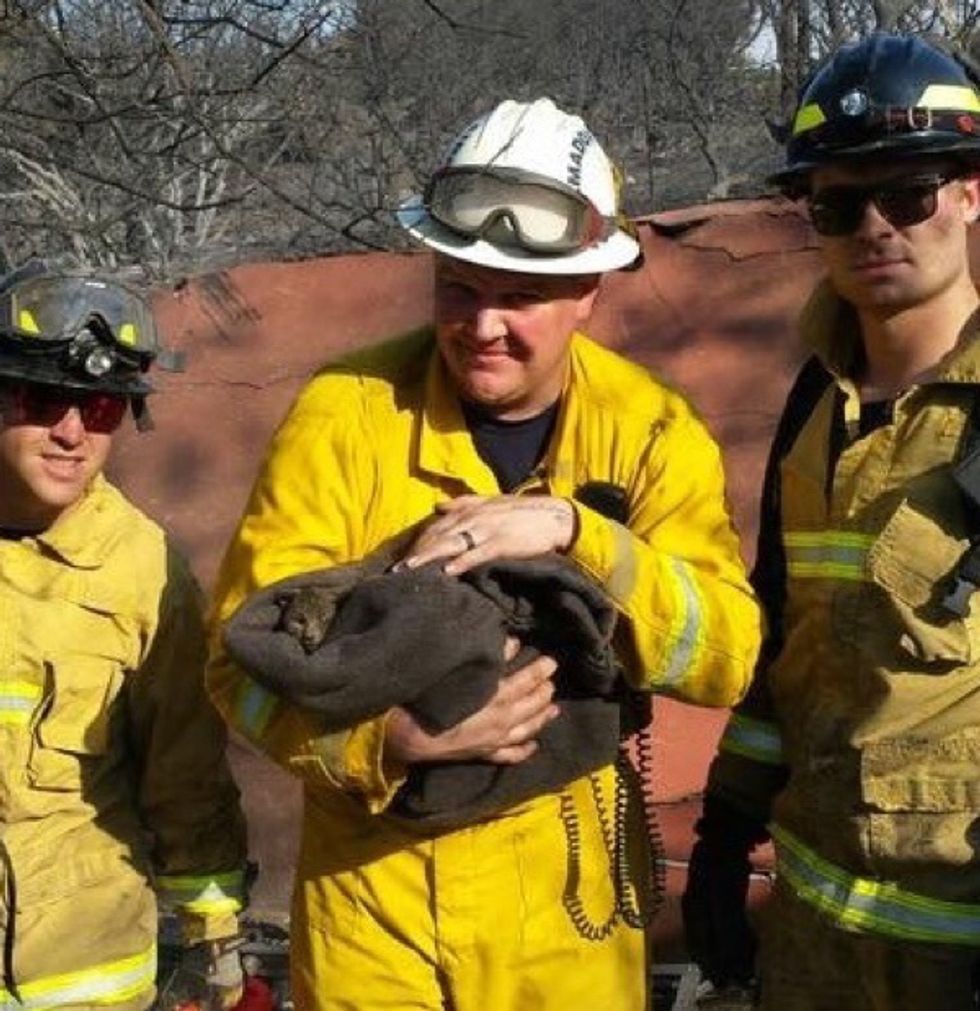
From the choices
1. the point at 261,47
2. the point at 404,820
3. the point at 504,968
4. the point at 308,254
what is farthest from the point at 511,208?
the point at 261,47

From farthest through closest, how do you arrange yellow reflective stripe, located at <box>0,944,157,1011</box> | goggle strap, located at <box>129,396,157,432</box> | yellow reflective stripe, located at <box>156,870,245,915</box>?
1. goggle strap, located at <box>129,396,157,432</box>
2. yellow reflective stripe, located at <box>156,870,245,915</box>
3. yellow reflective stripe, located at <box>0,944,157,1011</box>

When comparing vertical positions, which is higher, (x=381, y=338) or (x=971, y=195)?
(x=971, y=195)

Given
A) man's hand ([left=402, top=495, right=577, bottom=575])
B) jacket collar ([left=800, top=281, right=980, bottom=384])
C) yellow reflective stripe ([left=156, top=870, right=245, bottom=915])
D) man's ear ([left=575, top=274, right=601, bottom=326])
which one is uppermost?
man's ear ([left=575, top=274, right=601, bottom=326])

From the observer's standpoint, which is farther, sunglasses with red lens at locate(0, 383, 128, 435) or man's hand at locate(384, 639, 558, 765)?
sunglasses with red lens at locate(0, 383, 128, 435)

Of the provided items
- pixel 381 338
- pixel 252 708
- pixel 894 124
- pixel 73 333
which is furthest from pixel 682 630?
pixel 381 338

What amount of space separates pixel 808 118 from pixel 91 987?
200cm

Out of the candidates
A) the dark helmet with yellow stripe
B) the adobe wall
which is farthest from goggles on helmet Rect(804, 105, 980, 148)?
the adobe wall

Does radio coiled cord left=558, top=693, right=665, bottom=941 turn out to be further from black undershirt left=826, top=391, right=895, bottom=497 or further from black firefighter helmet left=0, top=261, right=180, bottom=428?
black firefighter helmet left=0, top=261, right=180, bottom=428

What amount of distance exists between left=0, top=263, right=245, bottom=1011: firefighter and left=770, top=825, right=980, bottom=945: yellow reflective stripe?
3.61 feet

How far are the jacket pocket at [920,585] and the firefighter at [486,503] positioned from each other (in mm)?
219

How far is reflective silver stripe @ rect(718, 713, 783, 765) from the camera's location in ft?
10.2

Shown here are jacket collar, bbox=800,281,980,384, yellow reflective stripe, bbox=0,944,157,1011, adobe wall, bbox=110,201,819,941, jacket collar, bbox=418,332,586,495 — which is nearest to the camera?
jacket collar, bbox=418,332,586,495

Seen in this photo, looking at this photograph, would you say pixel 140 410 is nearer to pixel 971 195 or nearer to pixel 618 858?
pixel 618 858

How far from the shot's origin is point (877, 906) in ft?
9.11
